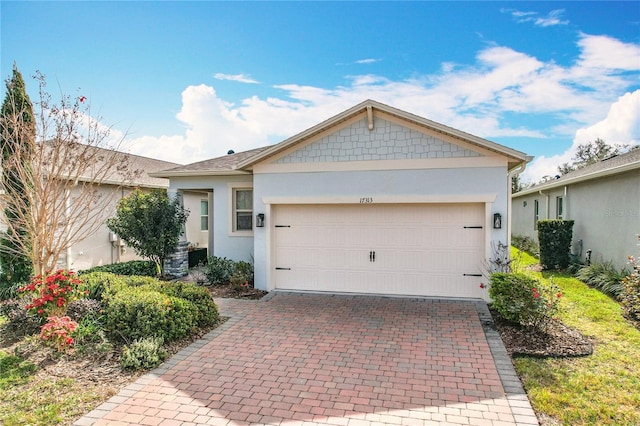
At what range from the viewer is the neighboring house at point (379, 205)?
881 centimetres

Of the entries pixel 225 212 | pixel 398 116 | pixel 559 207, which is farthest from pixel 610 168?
pixel 225 212

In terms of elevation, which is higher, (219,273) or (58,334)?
(219,273)

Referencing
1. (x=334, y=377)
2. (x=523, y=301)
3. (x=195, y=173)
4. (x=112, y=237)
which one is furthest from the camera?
(x=112, y=237)

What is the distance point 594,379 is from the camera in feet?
16.6

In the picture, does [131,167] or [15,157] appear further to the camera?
[131,167]

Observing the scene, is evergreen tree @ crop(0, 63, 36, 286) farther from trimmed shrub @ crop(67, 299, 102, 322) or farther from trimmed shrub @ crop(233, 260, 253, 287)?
trimmed shrub @ crop(233, 260, 253, 287)

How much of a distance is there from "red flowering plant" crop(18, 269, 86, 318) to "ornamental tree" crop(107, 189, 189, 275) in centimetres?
367

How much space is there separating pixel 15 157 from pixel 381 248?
828cm

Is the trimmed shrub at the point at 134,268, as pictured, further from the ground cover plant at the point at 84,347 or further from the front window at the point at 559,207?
the front window at the point at 559,207

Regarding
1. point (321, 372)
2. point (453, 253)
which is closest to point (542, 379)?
point (321, 372)

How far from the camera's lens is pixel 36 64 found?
8867 millimetres

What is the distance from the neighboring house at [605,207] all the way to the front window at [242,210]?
10.3m

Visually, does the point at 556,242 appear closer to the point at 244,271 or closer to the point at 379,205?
the point at 379,205

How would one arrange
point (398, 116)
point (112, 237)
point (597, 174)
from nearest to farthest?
point (398, 116) → point (597, 174) → point (112, 237)
